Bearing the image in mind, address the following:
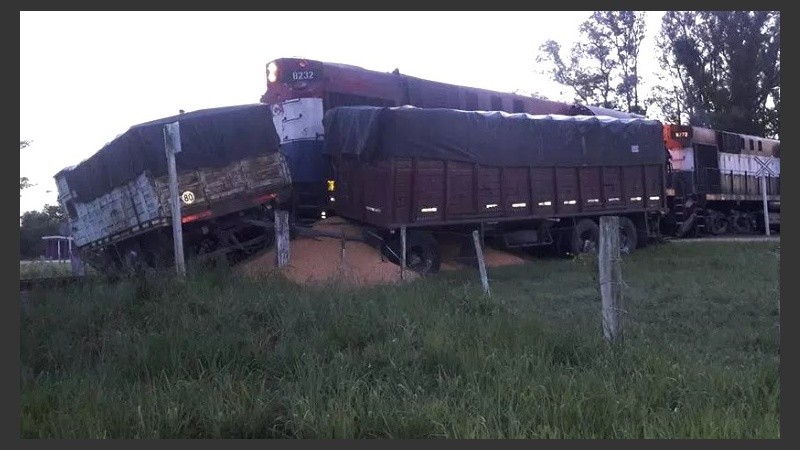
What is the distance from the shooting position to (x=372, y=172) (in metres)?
16.6

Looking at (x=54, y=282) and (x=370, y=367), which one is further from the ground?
(x=54, y=282)

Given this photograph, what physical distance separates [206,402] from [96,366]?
65.3 inches

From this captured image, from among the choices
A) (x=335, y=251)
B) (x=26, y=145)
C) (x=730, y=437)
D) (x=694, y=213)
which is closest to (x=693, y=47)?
(x=694, y=213)

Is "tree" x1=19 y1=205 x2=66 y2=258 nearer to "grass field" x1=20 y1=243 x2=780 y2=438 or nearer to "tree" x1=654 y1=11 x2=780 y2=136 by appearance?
"grass field" x1=20 y1=243 x2=780 y2=438

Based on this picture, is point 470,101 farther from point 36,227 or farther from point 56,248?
point 56,248

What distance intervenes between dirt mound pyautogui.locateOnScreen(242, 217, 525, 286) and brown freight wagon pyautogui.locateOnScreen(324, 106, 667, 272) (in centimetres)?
42

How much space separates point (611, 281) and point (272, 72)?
42.0ft

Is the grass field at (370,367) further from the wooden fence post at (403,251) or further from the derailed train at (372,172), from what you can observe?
the derailed train at (372,172)

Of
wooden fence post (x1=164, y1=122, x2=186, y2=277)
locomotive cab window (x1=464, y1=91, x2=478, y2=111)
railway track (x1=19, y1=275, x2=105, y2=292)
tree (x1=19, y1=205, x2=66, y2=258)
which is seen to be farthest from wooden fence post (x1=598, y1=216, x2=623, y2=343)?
tree (x1=19, y1=205, x2=66, y2=258)

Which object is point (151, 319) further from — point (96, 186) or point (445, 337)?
point (96, 186)

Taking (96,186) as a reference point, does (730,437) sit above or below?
below

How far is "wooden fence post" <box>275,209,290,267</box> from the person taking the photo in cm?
1442

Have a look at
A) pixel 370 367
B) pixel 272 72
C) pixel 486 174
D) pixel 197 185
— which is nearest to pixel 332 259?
pixel 197 185

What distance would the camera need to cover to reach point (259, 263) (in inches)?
599
